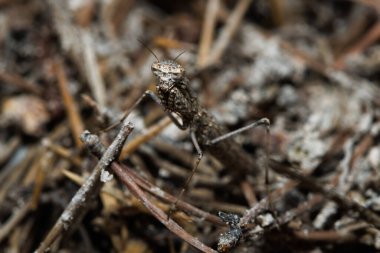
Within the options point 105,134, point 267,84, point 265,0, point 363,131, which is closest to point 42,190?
point 105,134

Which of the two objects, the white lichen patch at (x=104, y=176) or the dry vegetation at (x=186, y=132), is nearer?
the white lichen patch at (x=104, y=176)

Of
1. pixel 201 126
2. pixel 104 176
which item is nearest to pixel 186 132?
pixel 201 126

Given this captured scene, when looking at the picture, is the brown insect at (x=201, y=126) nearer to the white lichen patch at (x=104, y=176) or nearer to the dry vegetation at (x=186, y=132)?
the dry vegetation at (x=186, y=132)

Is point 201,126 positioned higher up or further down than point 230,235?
higher up

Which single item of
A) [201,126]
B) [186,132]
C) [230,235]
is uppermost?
[186,132]

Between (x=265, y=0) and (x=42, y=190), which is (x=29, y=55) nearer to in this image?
(x=42, y=190)

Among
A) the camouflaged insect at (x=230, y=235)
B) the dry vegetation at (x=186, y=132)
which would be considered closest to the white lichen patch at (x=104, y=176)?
the dry vegetation at (x=186, y=132)

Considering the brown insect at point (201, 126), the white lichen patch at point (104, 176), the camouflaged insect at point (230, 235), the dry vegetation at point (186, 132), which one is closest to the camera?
the camouflaged insect at point (230, 235)

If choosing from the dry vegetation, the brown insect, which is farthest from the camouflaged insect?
the brown insect

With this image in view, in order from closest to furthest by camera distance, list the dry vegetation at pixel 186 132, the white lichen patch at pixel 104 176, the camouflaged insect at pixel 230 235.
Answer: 1. the camouflaged insect at pixel 230 235
2. the white lichen patch at pixel 104 176
3. the dry vegetation at pixel 186 132

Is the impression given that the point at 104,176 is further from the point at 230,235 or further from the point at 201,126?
the point at 201,126
